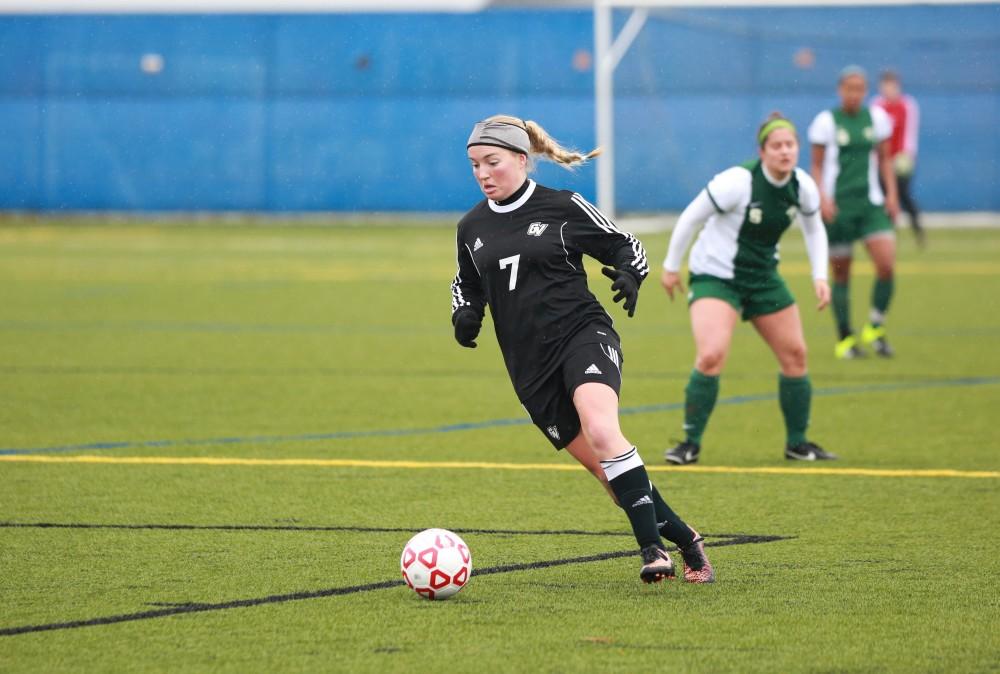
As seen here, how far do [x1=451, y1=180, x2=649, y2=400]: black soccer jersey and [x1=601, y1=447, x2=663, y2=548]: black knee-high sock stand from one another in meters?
0.44

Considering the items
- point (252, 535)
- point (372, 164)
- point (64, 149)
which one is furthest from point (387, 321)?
point (64, 149)

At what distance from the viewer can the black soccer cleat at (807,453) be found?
937cm

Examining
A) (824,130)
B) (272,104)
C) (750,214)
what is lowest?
(750,214)

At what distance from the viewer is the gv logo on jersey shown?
6.39 meters

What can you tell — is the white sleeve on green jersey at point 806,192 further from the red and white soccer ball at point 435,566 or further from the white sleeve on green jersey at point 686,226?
the red and white soccer ball at point 435,566

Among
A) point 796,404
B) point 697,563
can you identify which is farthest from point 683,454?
point 697,563

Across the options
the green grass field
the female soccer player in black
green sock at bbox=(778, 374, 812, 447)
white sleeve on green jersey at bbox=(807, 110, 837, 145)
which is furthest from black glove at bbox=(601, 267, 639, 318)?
white sleeve on green jersey at bbox=(807, 110, 837, 145)

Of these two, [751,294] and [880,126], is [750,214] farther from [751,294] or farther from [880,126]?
[880,126]

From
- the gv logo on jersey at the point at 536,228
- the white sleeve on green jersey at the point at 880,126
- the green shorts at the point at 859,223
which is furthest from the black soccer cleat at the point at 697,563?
the white sleeve on green jersey at the point at 880,126

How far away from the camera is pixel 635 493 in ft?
20.1

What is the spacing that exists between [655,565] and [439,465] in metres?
3.31

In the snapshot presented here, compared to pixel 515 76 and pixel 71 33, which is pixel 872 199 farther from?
pixel 71 33

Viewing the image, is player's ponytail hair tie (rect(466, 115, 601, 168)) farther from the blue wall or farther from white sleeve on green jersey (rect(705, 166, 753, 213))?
the blue wall

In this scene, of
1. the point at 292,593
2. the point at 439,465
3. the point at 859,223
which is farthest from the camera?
the point at 859,223
